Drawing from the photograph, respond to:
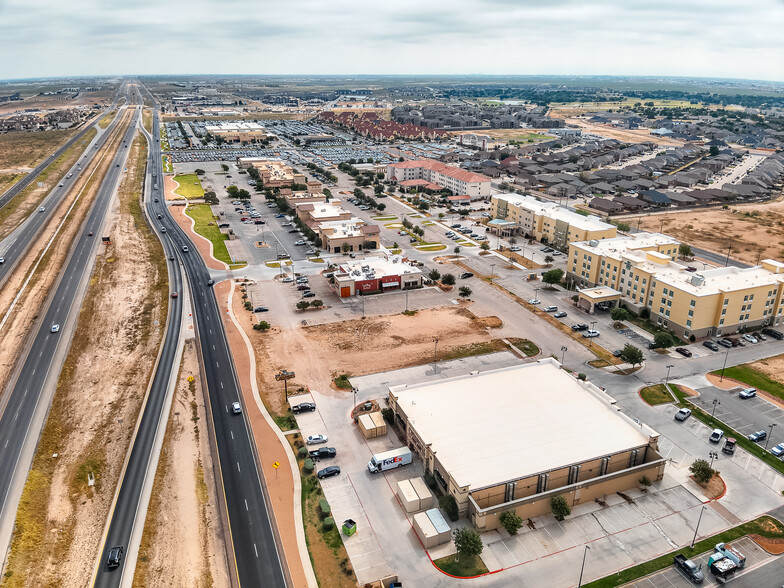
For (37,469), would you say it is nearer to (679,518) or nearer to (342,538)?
(342,538)

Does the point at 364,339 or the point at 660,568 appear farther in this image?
the point at 364,339

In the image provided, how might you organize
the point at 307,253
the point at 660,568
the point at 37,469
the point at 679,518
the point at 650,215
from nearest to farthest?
1. the point at 660,568
2. the point at 679,518
3. the point at 37,469
4. the point at 307,253
5. the point at 650,215

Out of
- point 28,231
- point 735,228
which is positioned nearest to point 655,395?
point 735,228

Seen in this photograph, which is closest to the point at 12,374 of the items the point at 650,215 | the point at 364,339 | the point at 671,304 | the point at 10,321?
the point at 10,321

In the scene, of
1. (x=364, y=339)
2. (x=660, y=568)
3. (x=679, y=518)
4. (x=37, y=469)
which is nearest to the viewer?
(x=660, y=568)

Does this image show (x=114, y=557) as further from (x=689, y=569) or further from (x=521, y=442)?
(x=689, y=569)

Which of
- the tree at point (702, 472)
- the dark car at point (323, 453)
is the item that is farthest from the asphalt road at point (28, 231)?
the tree at point (702, 472)
